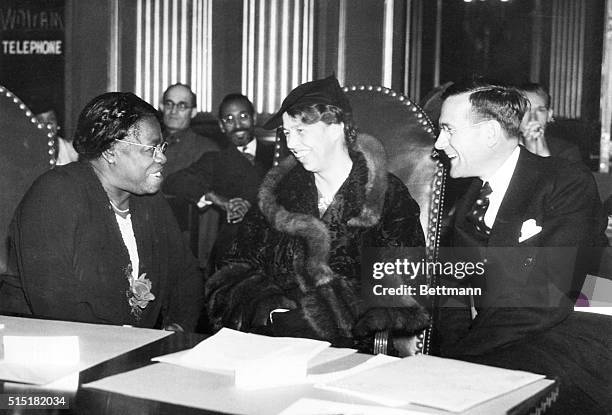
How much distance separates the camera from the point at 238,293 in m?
2.20

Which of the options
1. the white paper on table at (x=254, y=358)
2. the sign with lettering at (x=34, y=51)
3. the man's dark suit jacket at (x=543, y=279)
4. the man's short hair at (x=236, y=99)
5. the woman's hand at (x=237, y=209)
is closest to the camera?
the white paper on table at (x=254, y=358)

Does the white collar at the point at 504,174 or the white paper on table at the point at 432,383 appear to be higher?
the white collar at the point at 504,174

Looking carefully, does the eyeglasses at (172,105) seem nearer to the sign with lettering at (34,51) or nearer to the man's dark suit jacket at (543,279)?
the sign with lettering at (34,51)

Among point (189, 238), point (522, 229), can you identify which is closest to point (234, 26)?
point (189, 238)

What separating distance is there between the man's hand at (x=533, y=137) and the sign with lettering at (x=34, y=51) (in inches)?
91.8

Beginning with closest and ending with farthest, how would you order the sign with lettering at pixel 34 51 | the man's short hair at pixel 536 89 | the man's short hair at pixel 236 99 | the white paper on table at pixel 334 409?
the white paper on table at pixel 334 409 → the man's short hair at pixel 536 89 → the man's short hair at pixel 236 99 → the sign with lettering at pixel 34 51

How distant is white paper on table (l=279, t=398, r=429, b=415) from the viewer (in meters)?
1.02

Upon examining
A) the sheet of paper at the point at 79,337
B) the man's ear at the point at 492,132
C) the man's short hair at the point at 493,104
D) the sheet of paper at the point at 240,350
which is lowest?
the sheet of paper at the point at 79,337

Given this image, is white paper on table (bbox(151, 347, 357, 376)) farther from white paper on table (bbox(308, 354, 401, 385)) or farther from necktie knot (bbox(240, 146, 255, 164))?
necktie knot (bbox(240, 146, 255, 164))

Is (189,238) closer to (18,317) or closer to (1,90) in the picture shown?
(1,90)

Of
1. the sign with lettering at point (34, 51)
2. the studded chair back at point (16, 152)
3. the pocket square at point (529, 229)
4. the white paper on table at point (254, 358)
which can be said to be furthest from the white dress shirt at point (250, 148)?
the white paper on table at point (254, 358)

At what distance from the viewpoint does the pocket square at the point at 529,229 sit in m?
1.97

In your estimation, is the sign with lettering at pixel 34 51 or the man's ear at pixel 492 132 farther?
the sign with lettering at pixel 34 51

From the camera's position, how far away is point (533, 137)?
273 centimetres
